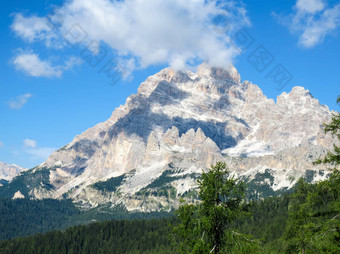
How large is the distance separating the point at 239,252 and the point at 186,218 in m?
3.69

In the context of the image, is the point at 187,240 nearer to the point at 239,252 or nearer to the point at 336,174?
the point at 239,252

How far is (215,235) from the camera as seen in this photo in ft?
74.9

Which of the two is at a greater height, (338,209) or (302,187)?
(302,187)

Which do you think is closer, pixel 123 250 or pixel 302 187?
pixel 302 187

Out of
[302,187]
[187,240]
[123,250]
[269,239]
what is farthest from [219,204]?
[123,250]

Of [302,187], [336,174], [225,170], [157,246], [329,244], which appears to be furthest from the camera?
[157,246]

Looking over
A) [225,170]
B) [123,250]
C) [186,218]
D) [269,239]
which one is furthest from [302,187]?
[123,250]

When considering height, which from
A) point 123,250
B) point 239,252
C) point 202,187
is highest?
point 202,187

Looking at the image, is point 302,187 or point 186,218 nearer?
point 186,218

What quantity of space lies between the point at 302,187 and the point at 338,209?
2369 centimetres

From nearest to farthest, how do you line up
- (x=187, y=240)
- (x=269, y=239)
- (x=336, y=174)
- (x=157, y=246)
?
(x=336, y=174), (x=187, y=240), (x=269, y=239), (x=157, y=246)

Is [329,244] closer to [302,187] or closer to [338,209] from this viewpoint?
[338,209]

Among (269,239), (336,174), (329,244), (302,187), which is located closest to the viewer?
(329,244)

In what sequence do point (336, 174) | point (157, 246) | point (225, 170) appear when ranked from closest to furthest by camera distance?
point (336, 174), point (225, 170), point (157, 246)
